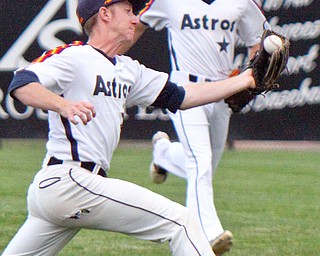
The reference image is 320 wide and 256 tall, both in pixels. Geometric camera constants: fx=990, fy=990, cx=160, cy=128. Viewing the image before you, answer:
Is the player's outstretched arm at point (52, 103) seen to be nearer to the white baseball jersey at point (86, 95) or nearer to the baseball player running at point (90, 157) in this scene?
the baseball player running at point (90, 157)

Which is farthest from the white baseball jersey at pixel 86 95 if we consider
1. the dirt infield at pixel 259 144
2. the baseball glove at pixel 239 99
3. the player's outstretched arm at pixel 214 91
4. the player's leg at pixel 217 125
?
the dirt infield at pixel 259 144

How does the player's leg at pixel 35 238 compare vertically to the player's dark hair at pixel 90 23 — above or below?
below

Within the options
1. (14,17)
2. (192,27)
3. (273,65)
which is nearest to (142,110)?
(14,17)

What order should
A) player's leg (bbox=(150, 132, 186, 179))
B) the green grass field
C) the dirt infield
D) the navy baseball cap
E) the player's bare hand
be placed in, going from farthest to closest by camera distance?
the dirt infield < player's leg (bbox=(150, 132, 186, 179)) < the green grass field < the navy baseball cap < the player's bare hand

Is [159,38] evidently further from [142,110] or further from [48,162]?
[48,162]

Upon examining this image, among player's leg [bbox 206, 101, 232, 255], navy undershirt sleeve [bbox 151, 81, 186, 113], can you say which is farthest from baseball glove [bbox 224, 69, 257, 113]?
player's leg [bbox 206, 101, 232, 255]

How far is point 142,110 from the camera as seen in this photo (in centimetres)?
1436

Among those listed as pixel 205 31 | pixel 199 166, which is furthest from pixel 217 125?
pixel 205 31

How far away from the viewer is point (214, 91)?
5.12 m

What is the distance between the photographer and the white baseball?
17.4 feet

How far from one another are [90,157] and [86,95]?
30cm

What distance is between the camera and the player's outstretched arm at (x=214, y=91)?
16.8ft

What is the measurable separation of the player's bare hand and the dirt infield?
10290 millimetres

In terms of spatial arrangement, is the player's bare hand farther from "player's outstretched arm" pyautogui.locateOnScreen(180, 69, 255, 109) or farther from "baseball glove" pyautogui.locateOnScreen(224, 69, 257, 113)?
"baseball glove" pyautogui.locateOnScreen(224, 69, 257, 113)
